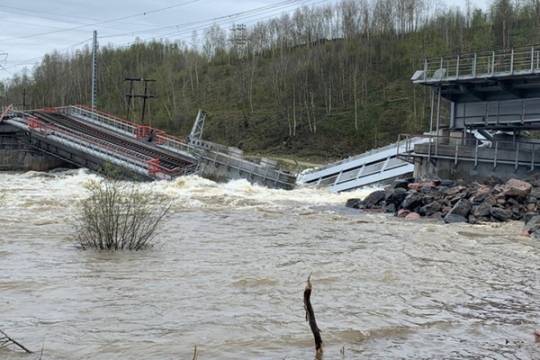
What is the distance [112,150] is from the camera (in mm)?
43688

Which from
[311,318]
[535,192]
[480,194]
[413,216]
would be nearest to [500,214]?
[480,194]

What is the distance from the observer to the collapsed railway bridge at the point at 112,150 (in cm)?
4100

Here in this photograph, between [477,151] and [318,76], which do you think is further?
[318,76]

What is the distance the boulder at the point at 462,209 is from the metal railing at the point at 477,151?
22.2 ft

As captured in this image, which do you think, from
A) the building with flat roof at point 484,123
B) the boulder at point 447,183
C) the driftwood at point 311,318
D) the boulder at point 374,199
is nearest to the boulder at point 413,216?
the boulder at point 374,199

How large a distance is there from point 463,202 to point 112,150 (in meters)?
26.3

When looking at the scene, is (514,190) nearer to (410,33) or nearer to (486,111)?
(486,111)

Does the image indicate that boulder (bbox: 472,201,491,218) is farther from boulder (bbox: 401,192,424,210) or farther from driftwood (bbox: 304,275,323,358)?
driftwood (bbox: 304,275,323,358)

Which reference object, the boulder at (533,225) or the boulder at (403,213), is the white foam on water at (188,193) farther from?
the boulder at (533,225)

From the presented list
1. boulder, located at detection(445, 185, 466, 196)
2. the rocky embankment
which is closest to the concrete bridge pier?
the rocky embankment

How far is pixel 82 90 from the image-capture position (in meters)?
98.3

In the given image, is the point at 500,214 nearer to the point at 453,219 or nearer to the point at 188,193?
the point at 453,219

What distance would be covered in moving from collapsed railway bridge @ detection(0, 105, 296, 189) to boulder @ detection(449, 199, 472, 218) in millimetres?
15366

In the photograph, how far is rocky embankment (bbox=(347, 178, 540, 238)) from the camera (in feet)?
79.1
